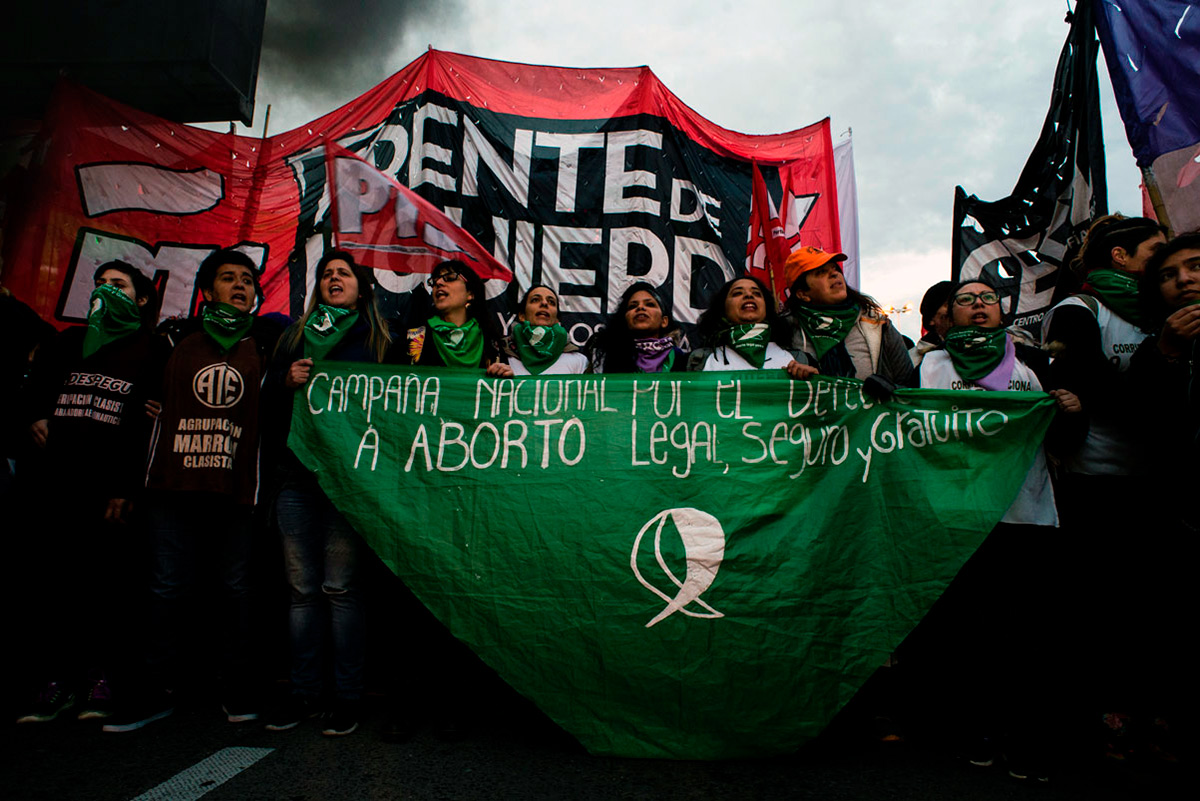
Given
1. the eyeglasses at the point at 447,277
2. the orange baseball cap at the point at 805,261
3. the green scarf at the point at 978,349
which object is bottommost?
the green scarf at the point at 978,349

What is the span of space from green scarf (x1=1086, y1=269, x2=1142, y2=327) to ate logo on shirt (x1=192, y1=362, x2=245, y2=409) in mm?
3537

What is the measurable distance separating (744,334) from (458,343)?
1.31 m

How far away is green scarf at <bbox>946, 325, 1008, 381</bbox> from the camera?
280 centimetres

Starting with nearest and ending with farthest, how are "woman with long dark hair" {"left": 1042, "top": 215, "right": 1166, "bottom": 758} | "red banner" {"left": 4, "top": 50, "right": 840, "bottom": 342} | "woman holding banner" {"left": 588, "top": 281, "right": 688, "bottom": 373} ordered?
"woman with long dark hair" {"left": 1042, "top": 215, "right": 1166, "bottom": 758} → "woman holding banner" {"left": 588, "top": 281, "right": 688, "bottom": 373} → "red banner" {"left": 4, "top": 50, "right": 840, "bottom": 342}

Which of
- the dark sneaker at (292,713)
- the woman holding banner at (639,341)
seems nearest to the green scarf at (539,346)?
the woman holding banner at (639,341)

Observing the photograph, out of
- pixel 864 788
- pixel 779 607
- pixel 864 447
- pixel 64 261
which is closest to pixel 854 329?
pixel 864 447

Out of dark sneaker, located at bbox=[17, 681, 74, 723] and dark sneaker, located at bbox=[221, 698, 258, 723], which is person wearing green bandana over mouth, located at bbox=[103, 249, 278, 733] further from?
dark sneaker, located at bbox=[17, 681, 74, 723]

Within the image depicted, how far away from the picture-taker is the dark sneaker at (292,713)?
2.58m

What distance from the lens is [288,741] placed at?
→ 2.46 metres

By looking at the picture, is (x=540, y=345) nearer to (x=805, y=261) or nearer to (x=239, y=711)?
(x=805, y=261)

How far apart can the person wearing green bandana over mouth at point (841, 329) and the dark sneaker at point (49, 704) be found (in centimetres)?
346

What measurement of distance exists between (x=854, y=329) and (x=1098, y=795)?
6.40 ft

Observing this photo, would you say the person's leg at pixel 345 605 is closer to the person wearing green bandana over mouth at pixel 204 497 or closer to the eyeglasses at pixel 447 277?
the person wearing green bandana over mouth at pixel 204 497

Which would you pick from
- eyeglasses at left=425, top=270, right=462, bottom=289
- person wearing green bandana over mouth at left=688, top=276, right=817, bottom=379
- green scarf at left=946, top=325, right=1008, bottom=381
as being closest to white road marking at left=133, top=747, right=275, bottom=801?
eyeglasses at left=425, top=270, right=462, bottom=289
